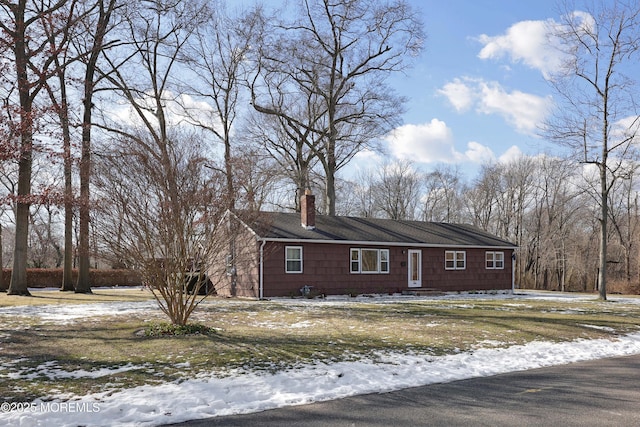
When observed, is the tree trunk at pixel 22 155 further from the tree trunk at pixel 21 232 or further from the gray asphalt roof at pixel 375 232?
the gray asphalt roof at pixel 375 232

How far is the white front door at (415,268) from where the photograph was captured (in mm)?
24625

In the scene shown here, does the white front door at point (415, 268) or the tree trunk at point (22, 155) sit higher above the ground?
the tree trunk at point (22, 155)

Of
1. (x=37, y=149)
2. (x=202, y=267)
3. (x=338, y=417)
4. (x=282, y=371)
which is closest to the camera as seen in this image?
(x=338, y=417)

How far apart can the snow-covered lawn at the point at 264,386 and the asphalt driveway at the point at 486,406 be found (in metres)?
0.30

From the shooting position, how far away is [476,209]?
5078cm

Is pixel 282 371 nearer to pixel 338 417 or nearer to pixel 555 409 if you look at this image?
pixel 338 417

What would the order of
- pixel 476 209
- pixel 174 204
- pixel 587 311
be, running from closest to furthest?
pixel 174 204, pixel 587 311, pixel 476 209

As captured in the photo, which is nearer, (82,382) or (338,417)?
(338,417)

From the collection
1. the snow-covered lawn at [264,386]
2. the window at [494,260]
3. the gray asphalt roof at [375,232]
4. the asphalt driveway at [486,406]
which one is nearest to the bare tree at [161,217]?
the snow-covered lawn at [264,386]

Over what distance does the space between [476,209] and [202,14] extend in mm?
34313

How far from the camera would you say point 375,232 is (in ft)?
81.3

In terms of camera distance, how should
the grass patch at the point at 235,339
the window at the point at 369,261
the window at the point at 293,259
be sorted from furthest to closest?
the window at the point at 369,261
the window at the point at 293,259
the grass patch at the point at 235,339

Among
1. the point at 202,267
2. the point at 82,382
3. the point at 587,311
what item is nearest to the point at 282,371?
the point at 82,382

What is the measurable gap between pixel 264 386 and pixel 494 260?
23062 millimetres
